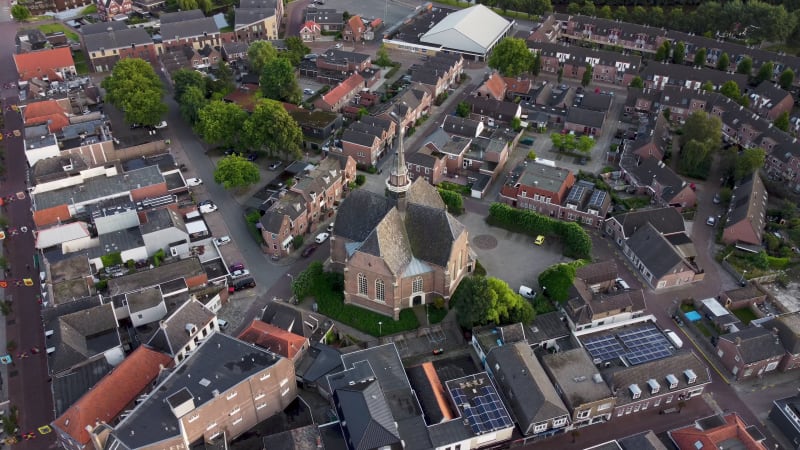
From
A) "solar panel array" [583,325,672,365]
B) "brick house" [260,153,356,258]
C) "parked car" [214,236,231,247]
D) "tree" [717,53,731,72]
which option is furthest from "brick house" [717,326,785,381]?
"tree" [717,53,731,72]

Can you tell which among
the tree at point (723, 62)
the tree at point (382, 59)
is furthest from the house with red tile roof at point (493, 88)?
the tree at point (723, 62)

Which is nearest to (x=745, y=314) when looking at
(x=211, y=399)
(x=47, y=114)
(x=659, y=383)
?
(x=659, y=383)

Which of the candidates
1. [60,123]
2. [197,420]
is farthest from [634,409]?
[60,123]

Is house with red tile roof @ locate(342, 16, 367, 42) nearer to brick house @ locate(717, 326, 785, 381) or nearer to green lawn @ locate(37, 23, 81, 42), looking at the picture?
green lawn @ locate(37, 23, 81, 42)

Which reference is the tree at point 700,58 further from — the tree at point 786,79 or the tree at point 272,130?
the tree at point 272,130

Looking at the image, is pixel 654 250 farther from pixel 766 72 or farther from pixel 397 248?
pixel 766 72

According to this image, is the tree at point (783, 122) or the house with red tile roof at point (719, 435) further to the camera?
the tree at point (783, 122)

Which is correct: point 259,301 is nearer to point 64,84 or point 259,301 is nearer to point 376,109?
point 376,109
